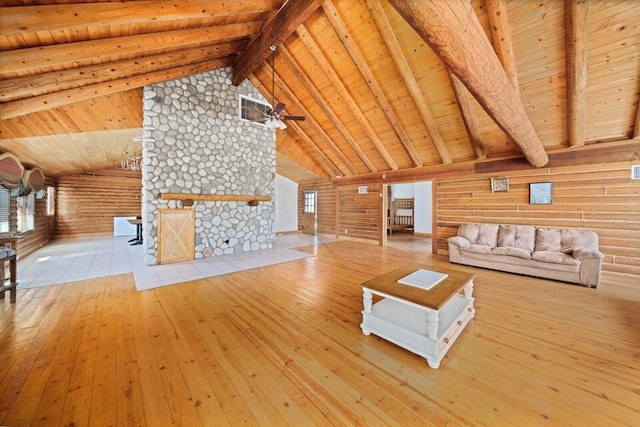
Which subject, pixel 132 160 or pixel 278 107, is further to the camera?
pixel 132 160

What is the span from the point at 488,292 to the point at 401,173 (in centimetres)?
431

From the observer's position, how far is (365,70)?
454 cm

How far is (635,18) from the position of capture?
2863 mm

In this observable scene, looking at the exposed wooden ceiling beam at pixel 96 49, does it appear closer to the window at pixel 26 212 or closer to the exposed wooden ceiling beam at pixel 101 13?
the exposed wooden ceiling beam at pixel 101 13

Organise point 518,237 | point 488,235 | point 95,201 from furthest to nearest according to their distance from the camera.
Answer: point 95,201
point 488,235
point 518,237

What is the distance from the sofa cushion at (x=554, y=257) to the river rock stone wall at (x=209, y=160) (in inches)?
237

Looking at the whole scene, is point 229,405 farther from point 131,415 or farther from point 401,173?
point 401,173

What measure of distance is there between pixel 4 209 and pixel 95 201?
4519 millimetres

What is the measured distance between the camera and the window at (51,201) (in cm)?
805

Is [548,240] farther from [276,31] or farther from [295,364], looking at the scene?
[276,31]

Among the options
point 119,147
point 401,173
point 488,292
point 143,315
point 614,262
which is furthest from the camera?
point 401,173

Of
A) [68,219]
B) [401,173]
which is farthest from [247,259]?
[68,219]

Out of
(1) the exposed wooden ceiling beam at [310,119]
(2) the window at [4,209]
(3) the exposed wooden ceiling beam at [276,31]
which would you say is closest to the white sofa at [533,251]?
(1) the exposed wooden ceiling beam at [310,119]

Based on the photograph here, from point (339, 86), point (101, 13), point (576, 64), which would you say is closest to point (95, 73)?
point (101, 13)
